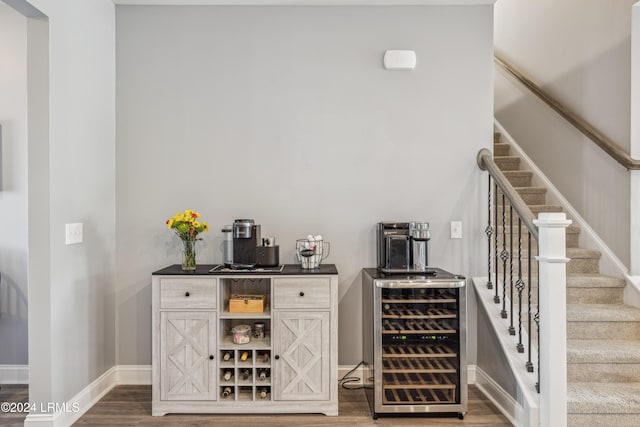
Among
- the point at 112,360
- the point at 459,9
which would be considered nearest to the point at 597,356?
the point at 459,9

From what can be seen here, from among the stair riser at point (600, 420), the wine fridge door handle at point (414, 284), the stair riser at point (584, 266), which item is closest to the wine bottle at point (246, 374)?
the wine fridge door handle at point (414, 284)

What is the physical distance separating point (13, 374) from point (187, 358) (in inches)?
58.8

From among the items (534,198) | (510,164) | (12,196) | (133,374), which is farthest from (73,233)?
(510,164)

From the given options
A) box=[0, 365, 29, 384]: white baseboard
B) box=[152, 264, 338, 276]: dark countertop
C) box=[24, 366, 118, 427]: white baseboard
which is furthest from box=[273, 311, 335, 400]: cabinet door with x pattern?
box=[0, 365, 29, 384]: white baseboard

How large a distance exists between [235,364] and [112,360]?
3.58ft

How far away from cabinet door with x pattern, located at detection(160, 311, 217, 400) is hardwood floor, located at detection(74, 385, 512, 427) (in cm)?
14

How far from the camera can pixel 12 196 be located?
3.02 meters

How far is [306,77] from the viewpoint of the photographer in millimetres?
3086

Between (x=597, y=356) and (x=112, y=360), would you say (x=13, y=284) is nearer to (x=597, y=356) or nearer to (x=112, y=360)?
(x=112, y=360)

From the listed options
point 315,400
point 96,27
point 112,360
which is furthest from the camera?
point 112,360

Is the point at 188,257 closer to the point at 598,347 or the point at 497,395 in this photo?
the point at 497,395

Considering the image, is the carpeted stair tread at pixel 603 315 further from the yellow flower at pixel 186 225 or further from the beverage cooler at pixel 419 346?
the yellow flower at pixel 186 225

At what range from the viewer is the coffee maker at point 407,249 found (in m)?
2.79

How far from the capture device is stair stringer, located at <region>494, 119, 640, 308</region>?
9.41 ft
